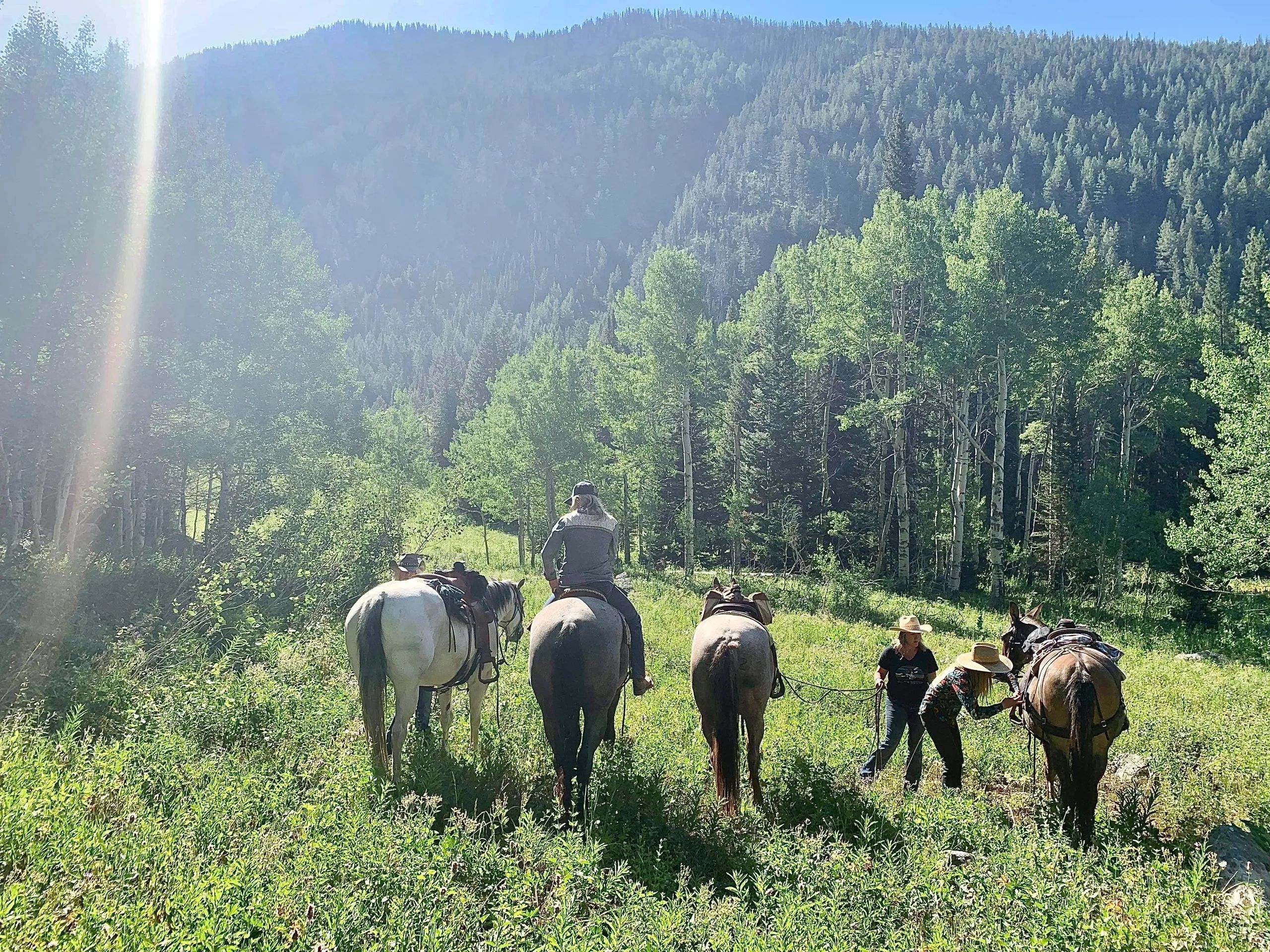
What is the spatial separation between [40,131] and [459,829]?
15.4 meters

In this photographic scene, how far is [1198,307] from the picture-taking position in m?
63.1

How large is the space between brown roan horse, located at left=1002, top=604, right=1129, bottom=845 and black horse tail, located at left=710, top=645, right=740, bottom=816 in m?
2.66

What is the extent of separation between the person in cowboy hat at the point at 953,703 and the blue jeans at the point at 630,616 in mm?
2872

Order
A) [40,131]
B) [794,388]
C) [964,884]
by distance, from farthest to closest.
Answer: [794,388], [40,131], [964,884]

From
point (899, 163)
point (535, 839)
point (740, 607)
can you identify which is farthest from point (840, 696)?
→ point (899, 163)

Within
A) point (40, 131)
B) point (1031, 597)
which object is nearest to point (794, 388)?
point (1031, 597)

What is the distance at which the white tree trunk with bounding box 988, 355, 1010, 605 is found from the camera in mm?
22344

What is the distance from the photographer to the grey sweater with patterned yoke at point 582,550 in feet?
22.1

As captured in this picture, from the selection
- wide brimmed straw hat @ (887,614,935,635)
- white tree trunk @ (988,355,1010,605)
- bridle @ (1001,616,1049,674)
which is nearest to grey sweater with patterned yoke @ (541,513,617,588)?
wide brimmed straw hat @ (887,614,935,635)

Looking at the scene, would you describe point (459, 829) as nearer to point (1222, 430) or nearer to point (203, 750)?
point (203, 750)

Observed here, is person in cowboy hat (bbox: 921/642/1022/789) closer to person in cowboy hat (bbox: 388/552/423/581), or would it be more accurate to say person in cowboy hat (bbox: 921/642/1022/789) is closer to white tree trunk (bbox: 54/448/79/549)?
person in cowboy hat (bbox: 388/552/423/581)

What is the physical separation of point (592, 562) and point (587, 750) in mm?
1817

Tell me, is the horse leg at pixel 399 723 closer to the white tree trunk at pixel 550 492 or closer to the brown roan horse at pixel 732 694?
the brown roan horse at pixel 732 694

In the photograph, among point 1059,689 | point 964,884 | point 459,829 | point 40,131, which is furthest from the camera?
point 40,131
